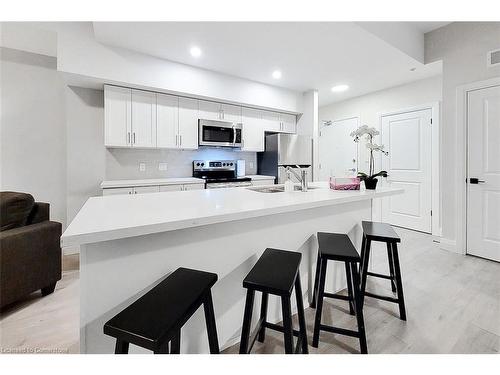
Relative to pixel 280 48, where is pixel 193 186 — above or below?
below

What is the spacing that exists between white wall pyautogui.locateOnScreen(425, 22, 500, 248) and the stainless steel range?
108 inches

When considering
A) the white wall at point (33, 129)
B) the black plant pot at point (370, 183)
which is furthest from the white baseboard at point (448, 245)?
the white wall at point (33, 129)

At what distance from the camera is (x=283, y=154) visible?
4.47 metres

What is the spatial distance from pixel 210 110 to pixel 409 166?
344cm

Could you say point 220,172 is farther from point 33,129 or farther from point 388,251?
point 388,251

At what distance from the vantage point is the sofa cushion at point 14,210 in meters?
2.08

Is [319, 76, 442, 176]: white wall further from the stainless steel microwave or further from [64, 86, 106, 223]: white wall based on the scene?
[64, 86, 106, 223]: white wall

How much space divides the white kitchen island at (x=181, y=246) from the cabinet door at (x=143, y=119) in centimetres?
184

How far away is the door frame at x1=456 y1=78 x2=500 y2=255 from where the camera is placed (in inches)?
124

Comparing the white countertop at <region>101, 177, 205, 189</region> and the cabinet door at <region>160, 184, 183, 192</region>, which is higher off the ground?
the white countertop at <region>101, 177, 205, 189</region>

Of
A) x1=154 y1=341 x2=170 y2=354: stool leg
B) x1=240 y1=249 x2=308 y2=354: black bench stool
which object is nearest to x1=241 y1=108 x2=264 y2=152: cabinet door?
x1=240 y1=249 x2=308 y2=354: black bench stool

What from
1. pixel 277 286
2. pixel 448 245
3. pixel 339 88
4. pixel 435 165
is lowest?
pixel 448 245

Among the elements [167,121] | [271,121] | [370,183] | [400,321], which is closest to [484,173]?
[370,183]
